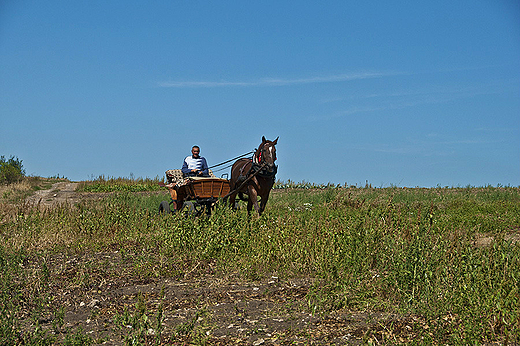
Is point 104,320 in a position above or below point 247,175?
below

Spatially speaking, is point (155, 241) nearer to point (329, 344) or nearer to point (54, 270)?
point (54, 270)

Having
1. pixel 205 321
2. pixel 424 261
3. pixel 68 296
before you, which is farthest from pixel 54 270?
pixel 424 261

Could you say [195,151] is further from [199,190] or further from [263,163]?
[263,163]

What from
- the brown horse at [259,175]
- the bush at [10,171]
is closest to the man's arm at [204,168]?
the brown horse at [259,175]

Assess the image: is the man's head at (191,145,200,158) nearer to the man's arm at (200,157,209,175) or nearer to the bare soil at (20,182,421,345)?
the man's arm at (200,157,209,175)

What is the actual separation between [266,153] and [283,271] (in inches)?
178

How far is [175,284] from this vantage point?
7.08m

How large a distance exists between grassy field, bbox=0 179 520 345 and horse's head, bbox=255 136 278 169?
2.36m

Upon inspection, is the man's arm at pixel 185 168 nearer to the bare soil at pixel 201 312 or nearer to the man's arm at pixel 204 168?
the man's arm at pixel 204 168

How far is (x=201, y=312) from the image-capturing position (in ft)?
16.8

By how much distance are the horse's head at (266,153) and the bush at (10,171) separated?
33.4 meters

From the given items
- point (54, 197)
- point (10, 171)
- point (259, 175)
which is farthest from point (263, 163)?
point (10, 171)

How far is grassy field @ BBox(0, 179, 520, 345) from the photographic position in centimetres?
483

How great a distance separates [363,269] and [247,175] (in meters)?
5.80
